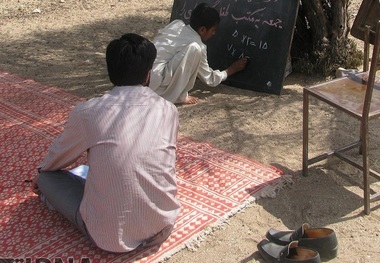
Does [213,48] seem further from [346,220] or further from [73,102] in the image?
[346,220]

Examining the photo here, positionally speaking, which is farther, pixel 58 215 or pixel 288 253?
pixel 58 215

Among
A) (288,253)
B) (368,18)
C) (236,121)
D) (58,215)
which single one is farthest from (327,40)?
(58,215)

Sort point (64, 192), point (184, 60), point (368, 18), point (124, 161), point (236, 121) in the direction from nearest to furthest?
point (124, 161)
point (64, 192)
point (368, 18)
point (236, 121)
point (184, 60)

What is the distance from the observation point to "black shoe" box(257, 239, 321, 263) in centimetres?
284

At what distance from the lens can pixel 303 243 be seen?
9.75 ft

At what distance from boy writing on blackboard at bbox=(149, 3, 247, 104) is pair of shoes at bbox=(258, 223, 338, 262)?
7.18 ft

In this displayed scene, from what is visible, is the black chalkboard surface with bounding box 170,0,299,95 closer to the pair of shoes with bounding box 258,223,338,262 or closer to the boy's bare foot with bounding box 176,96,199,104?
the boy's bare foot with bounding box 176,96,199,104

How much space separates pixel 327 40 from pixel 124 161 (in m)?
3.34

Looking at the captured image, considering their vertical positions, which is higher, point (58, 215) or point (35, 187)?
point (35, 187)

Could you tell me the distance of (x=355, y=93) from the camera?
3.44 metres

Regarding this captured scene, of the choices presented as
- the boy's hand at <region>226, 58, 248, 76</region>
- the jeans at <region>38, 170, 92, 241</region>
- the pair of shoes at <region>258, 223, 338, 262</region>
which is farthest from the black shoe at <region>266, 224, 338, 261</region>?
the boy's hand at <region>226, 58, 248, 76</region>

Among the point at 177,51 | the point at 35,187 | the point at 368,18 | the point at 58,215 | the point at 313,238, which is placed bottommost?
the point at 58,215

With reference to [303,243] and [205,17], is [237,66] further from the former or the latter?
[303,243]

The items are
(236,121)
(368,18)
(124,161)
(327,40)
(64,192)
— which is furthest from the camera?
(327,40)
